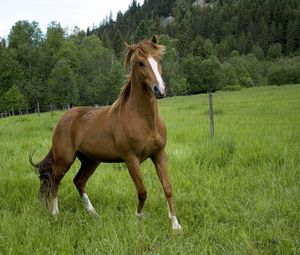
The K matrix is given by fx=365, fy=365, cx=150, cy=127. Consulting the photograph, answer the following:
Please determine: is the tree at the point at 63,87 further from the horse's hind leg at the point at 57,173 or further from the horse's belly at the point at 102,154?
the horse's belly at the point at 102,154

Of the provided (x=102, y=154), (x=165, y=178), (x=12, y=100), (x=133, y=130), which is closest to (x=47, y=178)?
(x=102, y=154)

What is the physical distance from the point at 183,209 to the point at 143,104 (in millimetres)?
1556

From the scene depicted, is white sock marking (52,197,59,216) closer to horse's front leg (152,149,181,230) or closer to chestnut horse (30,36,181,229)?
chestnut horse (30,36,181,229)

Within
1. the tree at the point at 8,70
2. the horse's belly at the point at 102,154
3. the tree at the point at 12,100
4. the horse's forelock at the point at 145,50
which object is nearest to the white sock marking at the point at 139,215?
the horse's belly at the point at 102,154

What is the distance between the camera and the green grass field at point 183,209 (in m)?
3.85

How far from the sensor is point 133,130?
4488 mm

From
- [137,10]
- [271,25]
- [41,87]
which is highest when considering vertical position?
[137,10]

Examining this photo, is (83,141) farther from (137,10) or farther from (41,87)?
(137,10)

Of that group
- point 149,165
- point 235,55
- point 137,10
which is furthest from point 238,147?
point 137,10

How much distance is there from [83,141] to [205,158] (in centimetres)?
298

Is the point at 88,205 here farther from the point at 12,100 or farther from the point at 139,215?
the point at 12,100

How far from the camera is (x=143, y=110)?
178 inches

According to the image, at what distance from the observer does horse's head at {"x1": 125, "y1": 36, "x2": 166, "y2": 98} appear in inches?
158

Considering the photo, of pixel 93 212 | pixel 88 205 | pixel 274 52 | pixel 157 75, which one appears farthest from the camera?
pixel 274 52
